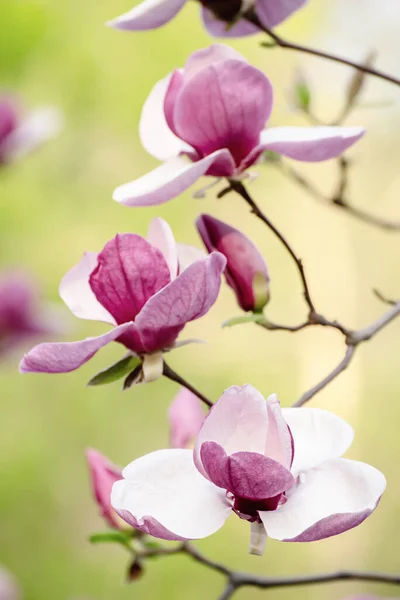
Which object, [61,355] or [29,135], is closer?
[61,355]

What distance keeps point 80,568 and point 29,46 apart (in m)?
1.83

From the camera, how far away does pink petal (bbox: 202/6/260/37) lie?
1.80 feet

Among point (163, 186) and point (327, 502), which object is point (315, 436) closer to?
point (327, 502)

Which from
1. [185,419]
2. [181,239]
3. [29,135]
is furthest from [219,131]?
[181,239]

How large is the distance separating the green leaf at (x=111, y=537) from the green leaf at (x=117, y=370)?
0.20 meters

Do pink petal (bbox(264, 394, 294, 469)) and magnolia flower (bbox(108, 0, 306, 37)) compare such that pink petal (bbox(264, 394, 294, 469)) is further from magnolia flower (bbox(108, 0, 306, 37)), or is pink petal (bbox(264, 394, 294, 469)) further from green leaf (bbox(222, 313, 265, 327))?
magnolia flower (bbox(108, 0, 306, 37))

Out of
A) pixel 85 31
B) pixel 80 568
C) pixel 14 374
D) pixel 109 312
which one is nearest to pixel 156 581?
pixel 80 568

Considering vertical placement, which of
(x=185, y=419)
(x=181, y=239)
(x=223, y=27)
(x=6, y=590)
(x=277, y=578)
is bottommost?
(x=181, y=239)

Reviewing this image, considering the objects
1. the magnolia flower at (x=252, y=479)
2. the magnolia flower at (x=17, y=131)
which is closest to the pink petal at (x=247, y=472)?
the magnolia flower at (x=252, y=479)

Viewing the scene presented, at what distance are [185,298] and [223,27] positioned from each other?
263 mm

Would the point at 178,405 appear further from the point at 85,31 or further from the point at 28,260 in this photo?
the point at 85,31

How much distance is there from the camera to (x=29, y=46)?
2.64m

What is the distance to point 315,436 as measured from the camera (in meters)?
0.37

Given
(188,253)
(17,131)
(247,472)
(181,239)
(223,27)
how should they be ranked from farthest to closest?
(181,239), (17,131), (223,27), (188,253), (247,472)
